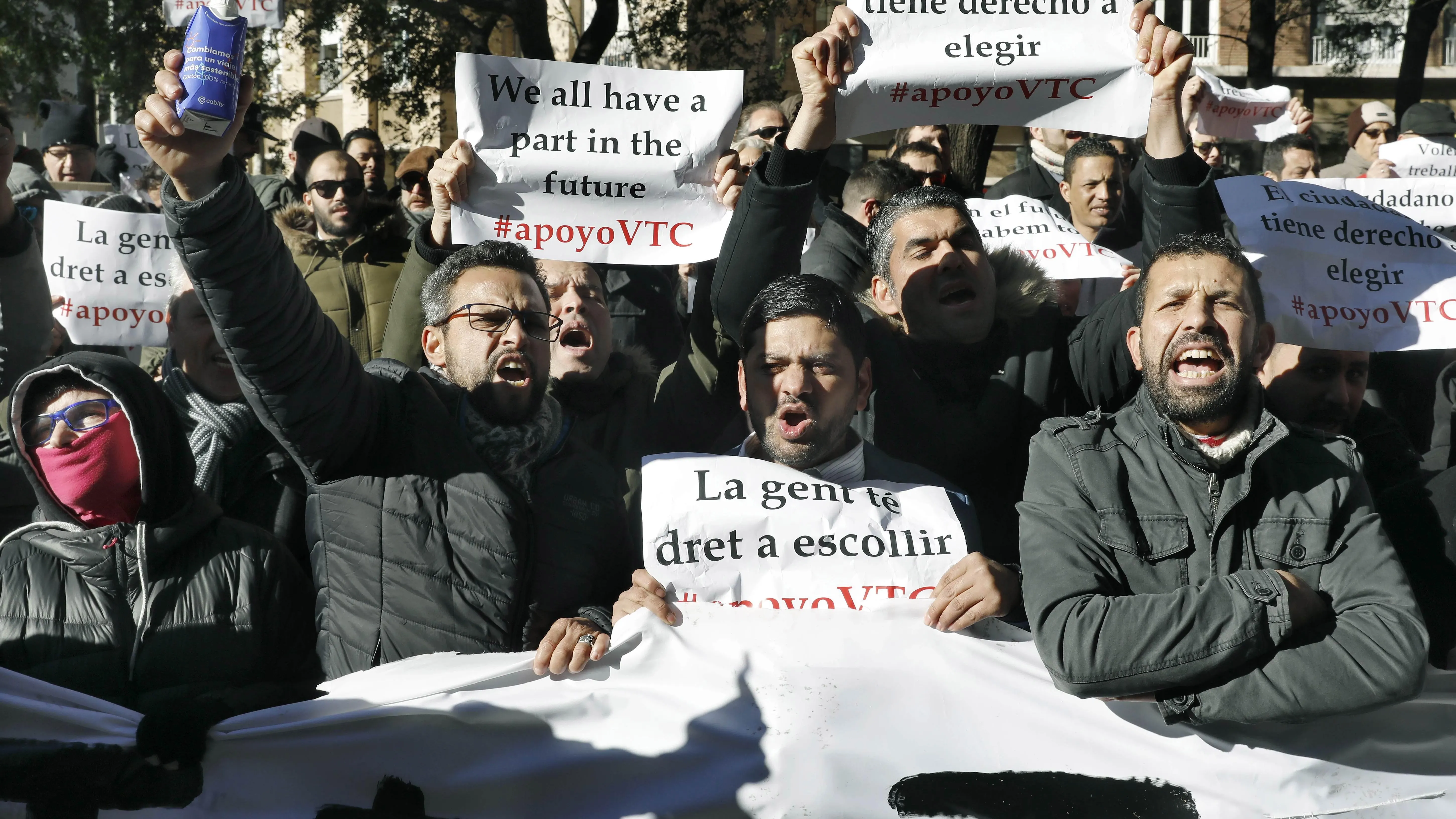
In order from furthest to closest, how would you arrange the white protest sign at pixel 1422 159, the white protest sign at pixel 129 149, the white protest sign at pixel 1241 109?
1. the white protest sign at pixel 129 149
2. the white protest sign at pixel 1422 159
3. the white protest sign at pixel 1241 109

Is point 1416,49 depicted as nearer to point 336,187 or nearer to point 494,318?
point 336,187

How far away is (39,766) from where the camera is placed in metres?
Result: 2.74

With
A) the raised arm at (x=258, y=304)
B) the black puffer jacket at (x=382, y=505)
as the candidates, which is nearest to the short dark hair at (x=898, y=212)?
the black puffer jacket at (x=382, y=505)

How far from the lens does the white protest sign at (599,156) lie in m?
4.25

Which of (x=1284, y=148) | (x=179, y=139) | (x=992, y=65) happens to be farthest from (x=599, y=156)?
(x=1284, y=148)

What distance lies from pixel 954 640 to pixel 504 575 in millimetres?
1060

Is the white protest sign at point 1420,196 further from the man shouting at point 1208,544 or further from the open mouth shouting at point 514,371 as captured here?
the open mouth shouting at point 514,371

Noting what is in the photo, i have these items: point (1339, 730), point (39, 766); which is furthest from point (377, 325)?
point (1339, 730)

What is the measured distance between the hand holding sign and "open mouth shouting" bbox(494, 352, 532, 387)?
898 millimetres

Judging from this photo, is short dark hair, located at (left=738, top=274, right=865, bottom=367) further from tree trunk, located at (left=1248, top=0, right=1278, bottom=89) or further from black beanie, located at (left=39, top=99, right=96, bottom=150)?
tree trunk, located at (left=1248, top=0, right=1278, bottom=89)

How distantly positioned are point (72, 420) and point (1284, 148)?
6.98m

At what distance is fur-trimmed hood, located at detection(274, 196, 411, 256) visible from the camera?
5715mm

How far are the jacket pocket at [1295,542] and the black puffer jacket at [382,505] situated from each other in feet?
5.00

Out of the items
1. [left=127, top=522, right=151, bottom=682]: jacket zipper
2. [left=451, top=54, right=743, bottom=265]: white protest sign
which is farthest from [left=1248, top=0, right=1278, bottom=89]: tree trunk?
[left=127, top=522, right=151, bottom=682]: jacket zipper
